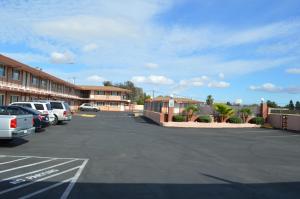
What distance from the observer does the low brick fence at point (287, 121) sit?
3209 centimetres

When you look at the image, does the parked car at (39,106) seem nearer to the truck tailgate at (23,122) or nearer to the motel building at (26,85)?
the truck tailgate at (23,122)

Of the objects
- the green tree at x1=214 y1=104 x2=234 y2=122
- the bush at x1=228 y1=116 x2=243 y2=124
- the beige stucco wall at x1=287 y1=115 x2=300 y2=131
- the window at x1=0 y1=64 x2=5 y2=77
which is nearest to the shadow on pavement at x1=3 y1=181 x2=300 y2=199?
the beige stucco wall at x1=287 y1=115 x2=300 y2=131

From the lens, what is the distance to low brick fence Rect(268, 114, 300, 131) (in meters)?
32.1

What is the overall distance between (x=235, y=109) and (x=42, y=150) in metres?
27.4

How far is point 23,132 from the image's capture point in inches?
605

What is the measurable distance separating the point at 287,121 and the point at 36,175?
28.2m

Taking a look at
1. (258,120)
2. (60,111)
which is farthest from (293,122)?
(60,111)

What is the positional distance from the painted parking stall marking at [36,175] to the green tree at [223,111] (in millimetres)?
25470

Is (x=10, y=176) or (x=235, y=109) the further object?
(x=235, y=109)

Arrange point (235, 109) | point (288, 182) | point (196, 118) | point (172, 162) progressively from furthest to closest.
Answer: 1. point (235, 109)
2. point (196, 118)
3. point (172, 162)
4. point (288, 182)

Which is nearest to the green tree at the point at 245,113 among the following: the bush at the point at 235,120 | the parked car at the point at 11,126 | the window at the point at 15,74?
the bush at the point at 235,120

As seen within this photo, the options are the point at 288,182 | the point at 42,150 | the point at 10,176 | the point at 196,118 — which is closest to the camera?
the point at 10,176

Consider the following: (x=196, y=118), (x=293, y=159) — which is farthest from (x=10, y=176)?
(x=196, y=118)

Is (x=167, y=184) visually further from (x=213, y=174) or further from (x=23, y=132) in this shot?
(x=23, y=132)
